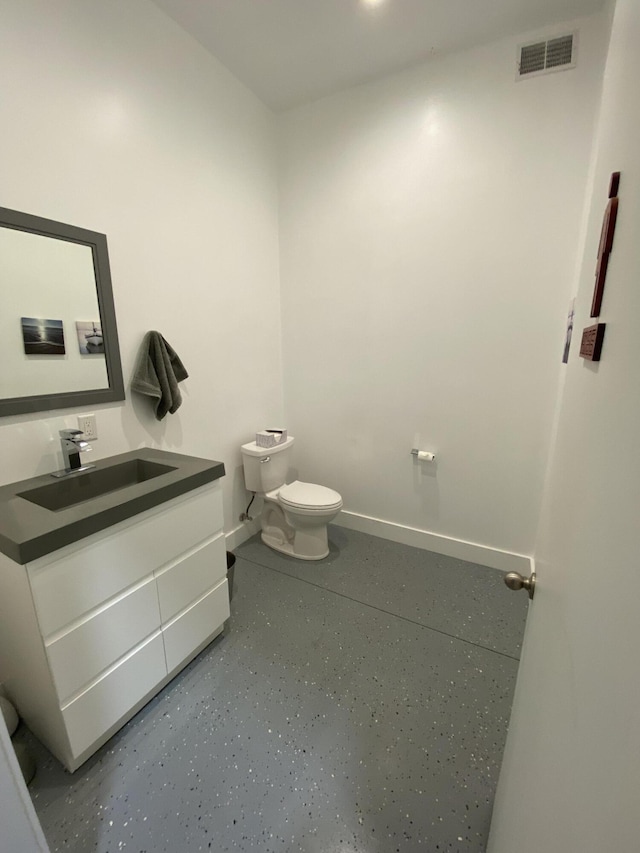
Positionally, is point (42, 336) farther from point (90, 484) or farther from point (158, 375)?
point (90, 484)

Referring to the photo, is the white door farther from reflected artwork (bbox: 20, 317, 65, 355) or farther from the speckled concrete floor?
reflected artwork (bbox: 20, 317, 65, 355)

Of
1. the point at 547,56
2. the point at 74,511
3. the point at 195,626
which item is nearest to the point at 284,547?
the point at 195,626

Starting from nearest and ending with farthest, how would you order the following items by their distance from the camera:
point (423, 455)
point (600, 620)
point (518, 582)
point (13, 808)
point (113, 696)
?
point (600, 620) → point (13, 808) → point (518, 582) → point (113, 696) → point (423, 455)

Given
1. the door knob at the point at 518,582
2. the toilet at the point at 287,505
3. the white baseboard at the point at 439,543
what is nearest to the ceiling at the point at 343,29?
the toilet at the point at 287,505

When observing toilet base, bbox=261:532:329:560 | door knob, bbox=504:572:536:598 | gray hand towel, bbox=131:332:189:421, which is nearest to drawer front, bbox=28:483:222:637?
gray hand towel, bbox=131:332:189:421

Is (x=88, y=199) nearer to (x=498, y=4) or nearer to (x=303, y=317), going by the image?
(x=303, y=317)

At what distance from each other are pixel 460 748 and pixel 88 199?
2.62 m

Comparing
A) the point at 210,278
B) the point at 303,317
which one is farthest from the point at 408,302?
the point at 210,278

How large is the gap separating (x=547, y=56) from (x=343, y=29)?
1.01 metres

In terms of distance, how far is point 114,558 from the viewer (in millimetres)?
1213

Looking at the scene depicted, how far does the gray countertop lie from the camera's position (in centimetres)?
100

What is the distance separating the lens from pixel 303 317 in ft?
8.71

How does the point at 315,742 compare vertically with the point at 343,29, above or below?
below

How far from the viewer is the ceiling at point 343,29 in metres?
1.65
